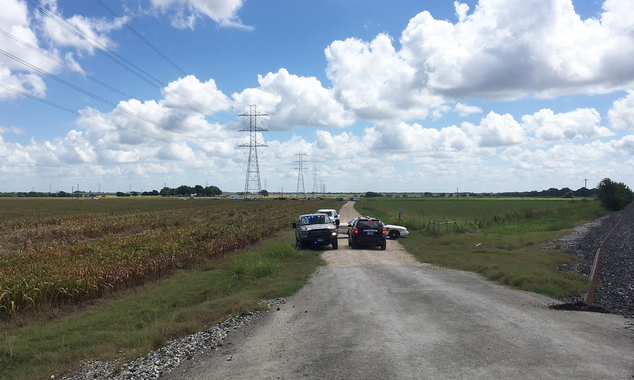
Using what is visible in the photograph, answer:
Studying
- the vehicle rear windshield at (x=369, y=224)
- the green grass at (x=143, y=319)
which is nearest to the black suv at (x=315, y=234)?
the vehicle rear windshield at (x=369, y=224)

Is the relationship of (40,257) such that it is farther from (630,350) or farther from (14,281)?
(630,350)

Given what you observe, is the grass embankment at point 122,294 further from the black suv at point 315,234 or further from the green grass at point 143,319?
the black suv at point 315,234

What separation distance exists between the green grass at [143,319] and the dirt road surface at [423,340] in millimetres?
1404

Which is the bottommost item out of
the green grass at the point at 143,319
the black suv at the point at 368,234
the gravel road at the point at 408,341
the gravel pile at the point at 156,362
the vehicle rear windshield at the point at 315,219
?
the green grass at the point at 143,319

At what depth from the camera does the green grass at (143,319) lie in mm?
8203

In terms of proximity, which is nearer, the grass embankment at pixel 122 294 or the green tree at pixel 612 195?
the grass embankment at pixel 122 294

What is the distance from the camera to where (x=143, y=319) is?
1119 cm

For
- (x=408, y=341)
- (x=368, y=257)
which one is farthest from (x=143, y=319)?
(x=368, y=257)

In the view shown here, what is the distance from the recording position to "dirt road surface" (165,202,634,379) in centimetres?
614

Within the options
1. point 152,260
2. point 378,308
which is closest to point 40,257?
point 152,260

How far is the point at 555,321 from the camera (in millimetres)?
8820

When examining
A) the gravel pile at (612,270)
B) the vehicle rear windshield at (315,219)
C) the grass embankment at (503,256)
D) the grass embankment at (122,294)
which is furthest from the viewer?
the vehicle rear windshield at (315,219)

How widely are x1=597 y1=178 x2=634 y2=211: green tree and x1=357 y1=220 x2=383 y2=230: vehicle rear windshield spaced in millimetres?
67824

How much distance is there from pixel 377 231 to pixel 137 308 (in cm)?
1507
